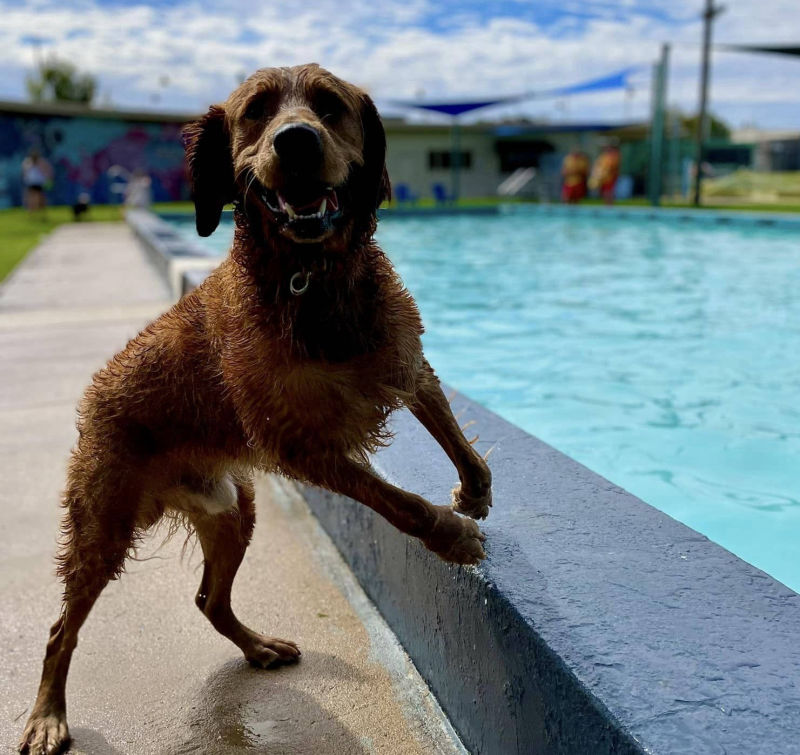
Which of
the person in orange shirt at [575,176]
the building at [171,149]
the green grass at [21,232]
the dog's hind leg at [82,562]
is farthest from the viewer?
the building at [171,149]

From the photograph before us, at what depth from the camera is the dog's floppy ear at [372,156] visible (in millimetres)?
2076

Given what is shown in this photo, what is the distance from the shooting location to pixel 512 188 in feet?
119

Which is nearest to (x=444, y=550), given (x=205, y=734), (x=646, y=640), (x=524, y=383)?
(x=646, y=640)

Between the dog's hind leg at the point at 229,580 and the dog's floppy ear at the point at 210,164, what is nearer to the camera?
the dog's floppy ear at the point at 210,164

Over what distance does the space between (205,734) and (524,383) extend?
489 centimetres

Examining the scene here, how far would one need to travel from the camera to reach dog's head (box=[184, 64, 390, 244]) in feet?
5.82

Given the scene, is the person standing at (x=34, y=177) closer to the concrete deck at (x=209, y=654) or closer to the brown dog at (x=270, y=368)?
the concrete deck at (x=209, y=654)

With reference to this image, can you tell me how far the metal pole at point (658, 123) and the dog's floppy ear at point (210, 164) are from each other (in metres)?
24.0

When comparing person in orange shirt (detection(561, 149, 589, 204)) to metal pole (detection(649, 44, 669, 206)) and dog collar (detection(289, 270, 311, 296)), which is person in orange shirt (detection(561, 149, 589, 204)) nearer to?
metal pole (detection(649, 44, 669, 206))

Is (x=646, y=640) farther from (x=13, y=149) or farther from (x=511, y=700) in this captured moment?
(x=13, y=149)

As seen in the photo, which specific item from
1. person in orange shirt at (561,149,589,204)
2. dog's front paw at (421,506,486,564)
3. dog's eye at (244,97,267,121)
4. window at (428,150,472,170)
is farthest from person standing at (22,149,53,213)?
dog's front paw at (421,506,486,564)

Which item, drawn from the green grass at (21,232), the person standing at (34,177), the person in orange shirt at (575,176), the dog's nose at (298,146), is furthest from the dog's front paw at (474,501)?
the person in orange shirt at (575,176)

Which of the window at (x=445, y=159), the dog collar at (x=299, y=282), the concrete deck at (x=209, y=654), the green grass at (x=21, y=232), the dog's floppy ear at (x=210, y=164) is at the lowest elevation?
the concrete deck at (x=209, y=654)

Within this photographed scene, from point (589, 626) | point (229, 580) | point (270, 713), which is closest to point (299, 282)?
point (589, 626)
